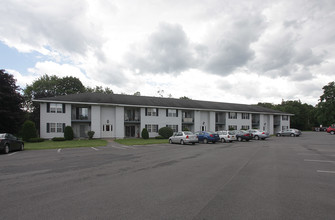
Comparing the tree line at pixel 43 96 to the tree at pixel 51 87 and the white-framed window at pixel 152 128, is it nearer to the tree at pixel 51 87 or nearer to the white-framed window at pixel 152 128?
the tree at pixel 51 87

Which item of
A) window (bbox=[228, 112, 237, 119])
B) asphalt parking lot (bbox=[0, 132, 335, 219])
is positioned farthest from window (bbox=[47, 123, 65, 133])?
window (bbox=[228, 112, 237, 119])

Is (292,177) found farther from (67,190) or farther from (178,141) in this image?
(178,141)

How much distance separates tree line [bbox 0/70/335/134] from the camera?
31828mm

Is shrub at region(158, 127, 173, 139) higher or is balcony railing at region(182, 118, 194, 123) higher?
balcony railing at region(182, 118, 194, 123)

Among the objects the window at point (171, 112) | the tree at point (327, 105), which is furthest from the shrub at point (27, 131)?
the tree at point (327, 105)

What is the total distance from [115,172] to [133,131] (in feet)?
88.9

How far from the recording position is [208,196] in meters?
5.16

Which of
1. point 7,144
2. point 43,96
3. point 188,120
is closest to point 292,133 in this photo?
point 188,120

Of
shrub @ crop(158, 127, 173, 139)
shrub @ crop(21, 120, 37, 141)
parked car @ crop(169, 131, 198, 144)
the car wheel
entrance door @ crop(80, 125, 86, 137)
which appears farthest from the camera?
shrub @ crop(158, 127, 173, 139)

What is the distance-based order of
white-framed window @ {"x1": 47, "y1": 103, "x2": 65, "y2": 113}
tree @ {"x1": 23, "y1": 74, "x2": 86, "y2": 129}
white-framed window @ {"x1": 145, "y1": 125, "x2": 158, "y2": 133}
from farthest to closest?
tree @ {"x1": 23, "y1": 74, "x2": 86, "y2": 129}
white-framed window @ {"x1": 145, "y1": 125, "x2": 158, "y2": 133}
white-framed window @ {"x1": 47, "y1": 103, "x2": 65, "y2": 113}

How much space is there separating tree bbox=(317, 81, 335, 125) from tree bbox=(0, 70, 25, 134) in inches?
2919

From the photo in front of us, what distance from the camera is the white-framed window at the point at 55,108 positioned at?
2850 cm

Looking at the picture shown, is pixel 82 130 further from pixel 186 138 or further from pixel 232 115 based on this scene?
pixel 232 115

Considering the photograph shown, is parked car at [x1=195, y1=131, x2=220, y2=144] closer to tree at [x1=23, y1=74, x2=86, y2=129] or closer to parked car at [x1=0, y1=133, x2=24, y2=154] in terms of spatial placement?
parked car at [x1=0, y1=133, x2=24, y2=154]
